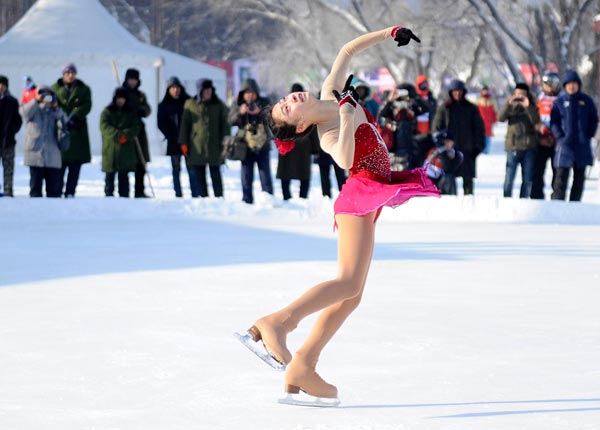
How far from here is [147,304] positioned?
856cm

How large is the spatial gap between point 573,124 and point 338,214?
965 cm

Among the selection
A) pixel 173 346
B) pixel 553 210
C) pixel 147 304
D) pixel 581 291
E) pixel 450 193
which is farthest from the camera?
pixel 450 193

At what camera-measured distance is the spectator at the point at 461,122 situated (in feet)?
52.0

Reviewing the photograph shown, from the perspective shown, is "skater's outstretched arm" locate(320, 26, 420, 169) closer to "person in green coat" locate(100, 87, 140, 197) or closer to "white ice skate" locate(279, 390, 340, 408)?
"white ice skate" locate(279, 390, 340, 408)

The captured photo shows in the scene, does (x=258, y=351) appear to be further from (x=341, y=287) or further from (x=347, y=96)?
(x=347, y=96)

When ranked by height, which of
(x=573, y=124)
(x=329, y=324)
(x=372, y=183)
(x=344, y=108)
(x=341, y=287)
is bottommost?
(x=573, y=124)

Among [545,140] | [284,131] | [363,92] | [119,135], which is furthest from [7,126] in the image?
[284,131]

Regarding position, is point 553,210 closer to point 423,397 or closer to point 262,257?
point 262,257

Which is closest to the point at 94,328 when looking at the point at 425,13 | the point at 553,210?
the point at 553,210

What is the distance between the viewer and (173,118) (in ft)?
55.2

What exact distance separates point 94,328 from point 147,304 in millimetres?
974

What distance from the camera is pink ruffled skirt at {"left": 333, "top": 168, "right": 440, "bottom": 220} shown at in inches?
217

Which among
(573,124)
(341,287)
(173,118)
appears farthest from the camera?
(173,118)

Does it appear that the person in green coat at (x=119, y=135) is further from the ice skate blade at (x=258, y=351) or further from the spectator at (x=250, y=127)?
the ice skate blade at (x=258, y=351)
